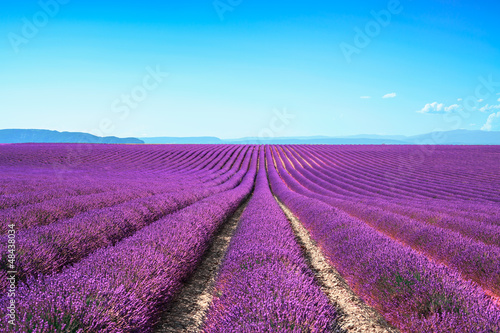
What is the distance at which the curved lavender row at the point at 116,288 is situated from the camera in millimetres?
1559

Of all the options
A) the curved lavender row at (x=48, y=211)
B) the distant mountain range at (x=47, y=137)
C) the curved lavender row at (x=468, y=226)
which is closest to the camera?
the curved lavender row at (x=48, y=211)

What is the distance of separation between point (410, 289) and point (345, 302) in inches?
36.7

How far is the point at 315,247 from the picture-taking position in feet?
17.4

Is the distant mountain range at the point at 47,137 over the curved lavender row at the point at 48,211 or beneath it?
over

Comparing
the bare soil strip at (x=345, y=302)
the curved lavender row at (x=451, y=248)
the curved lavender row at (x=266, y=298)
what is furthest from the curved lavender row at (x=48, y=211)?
the curved lavender row at (x=451, y=248)

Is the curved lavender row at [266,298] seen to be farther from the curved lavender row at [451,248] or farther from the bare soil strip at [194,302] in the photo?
the curved lavender row at [451,248]

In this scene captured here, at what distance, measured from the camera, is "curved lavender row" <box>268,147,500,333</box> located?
73.7 inches

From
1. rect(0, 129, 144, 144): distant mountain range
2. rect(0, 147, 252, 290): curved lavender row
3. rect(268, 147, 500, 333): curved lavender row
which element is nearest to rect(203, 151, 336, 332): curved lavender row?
rect(268, 147, 500, 333): curved lavender row

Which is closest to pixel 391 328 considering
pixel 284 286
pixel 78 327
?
pixel 284 286

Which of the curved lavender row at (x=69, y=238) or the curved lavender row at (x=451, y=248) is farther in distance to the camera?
the curved lavender row at (x=451, y=248)

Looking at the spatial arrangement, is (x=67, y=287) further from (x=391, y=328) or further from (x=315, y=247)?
(x=315, y=247)

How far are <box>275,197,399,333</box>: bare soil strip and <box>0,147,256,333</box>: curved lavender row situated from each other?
181cm

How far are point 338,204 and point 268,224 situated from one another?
228 inches

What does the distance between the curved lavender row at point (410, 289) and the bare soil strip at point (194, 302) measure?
1.75m
